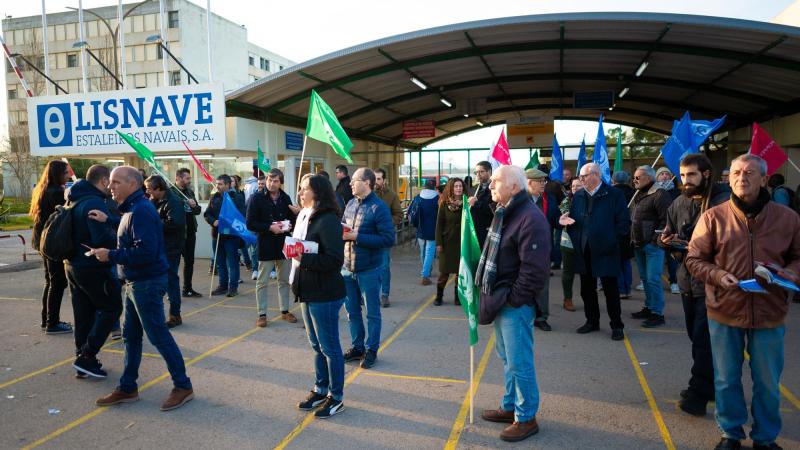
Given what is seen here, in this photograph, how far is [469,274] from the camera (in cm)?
415

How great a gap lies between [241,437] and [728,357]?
3477 millimetres

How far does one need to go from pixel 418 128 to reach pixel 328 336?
58.3 ft

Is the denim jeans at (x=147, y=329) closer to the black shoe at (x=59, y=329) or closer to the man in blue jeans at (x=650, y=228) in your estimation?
the black shoe at (x=59, y=329)

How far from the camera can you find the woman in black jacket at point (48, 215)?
247 inches

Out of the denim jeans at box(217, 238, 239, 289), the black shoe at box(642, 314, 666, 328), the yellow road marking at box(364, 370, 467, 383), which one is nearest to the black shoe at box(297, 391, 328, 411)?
the yellow road marking at box(364, 370, 467, 383)

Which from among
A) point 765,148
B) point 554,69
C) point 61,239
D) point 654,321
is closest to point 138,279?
point 61,239

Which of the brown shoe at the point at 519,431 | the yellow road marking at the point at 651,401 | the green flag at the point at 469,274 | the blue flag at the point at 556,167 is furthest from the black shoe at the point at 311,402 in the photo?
the blue flag at the point at 556,167

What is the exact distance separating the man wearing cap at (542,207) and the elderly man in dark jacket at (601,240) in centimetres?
49

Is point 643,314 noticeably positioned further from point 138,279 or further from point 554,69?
point 554,69

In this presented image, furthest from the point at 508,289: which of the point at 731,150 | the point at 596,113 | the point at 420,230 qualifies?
the point at 596,113

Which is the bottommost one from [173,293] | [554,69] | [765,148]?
[173,293]

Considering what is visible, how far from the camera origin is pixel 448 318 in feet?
24.1

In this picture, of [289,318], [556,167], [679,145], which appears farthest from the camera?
[556,167]

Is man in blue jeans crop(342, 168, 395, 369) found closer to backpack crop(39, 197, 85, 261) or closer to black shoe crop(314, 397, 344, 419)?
black shoe crop(314, 397, 344, 419)
